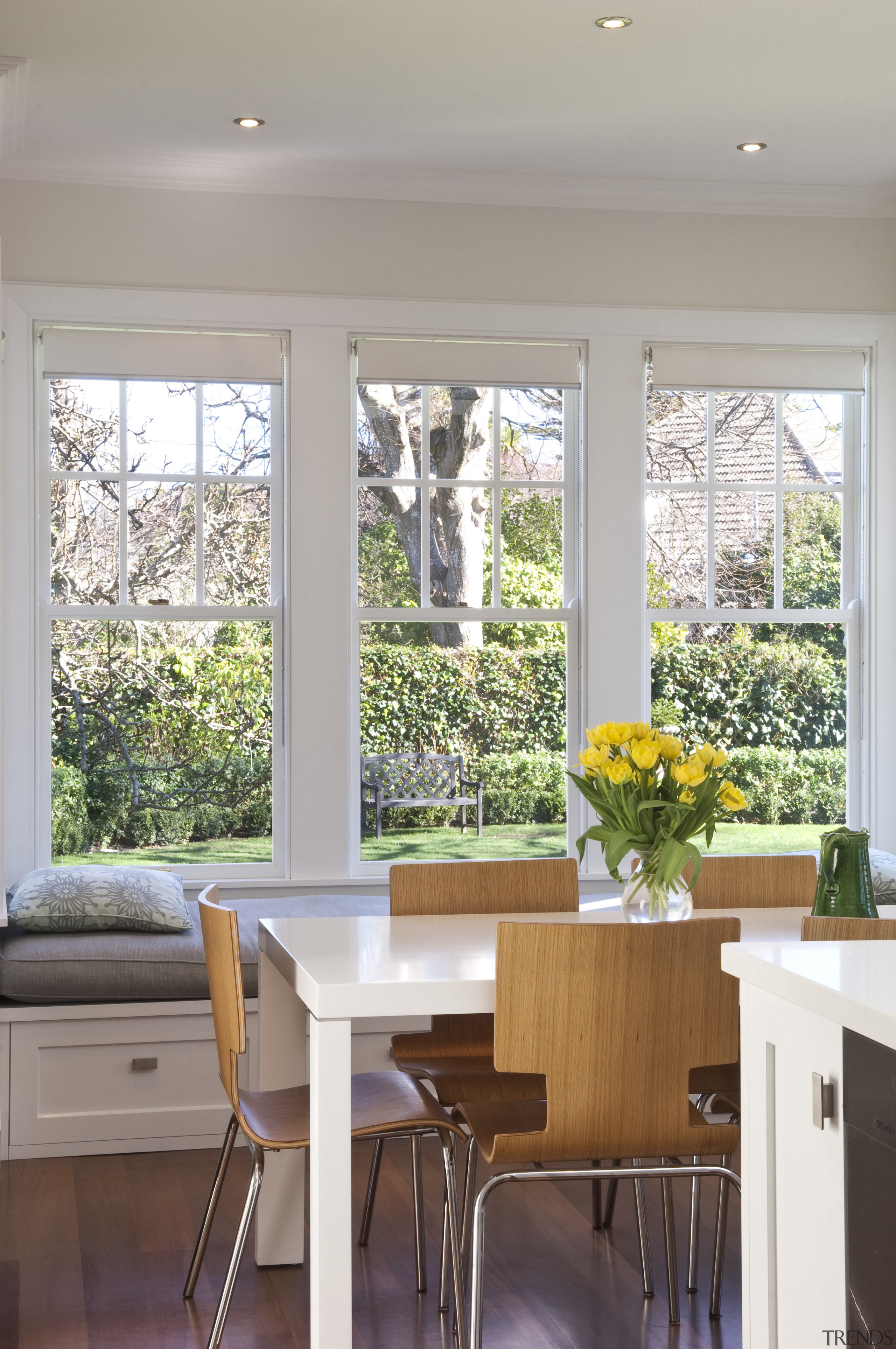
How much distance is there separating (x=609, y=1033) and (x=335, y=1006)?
18.9 inches

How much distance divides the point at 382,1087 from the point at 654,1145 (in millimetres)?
695

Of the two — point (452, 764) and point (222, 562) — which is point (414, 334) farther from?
point (452, 764)

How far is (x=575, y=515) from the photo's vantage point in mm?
5371

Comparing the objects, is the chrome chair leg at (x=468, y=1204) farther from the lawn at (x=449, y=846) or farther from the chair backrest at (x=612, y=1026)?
the lawn at (x=449, y=846)

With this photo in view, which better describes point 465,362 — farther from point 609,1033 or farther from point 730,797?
point 609,1033

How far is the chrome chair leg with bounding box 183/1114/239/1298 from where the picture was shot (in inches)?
111

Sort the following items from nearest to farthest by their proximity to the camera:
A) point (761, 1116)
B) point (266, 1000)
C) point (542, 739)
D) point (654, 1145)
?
point (761, 1116)
point (654, 1145)
point (266, 1000)
point (542, 739)

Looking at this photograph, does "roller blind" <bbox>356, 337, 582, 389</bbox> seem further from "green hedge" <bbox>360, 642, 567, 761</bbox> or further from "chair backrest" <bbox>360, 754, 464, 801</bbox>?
"chair backrest" <bbox>360, 754, 464, 801</bbox>

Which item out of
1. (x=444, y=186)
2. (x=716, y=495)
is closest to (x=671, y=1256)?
(x=716, y=495)

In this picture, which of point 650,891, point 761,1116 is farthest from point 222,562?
point 761,1116

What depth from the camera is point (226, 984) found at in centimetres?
260

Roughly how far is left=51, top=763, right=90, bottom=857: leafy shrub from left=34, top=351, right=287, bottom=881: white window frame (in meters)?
0.03

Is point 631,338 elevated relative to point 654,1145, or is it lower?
elevated

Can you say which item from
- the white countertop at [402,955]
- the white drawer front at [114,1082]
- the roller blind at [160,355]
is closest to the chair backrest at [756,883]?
the white countertop at [402,955]
